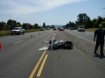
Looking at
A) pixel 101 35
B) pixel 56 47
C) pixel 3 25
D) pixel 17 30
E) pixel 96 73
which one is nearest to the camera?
pixel 96 73

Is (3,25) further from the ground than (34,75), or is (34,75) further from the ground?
(34,75)

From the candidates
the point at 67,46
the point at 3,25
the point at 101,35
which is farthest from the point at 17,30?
the point at 3,25

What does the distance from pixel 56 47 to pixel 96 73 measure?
10.2 meters

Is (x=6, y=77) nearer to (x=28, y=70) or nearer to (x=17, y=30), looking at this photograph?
(x=28, y=70)

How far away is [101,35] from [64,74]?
7.38 meters

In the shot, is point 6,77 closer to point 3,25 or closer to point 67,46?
point 67,46

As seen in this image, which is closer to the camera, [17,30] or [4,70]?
[4,70]

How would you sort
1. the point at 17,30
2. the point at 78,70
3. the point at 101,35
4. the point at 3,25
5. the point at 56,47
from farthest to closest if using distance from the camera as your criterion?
the point at 3,25 → the point at 17,30 → the point at 56,47 → the point at 101,35 → the point at 78,70

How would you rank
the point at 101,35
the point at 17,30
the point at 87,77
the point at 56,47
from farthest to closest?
the point at 17,30
the point at 56,47
the point at 101,35
the point at 87,77

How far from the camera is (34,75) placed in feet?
29.5

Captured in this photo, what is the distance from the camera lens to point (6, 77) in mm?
8703

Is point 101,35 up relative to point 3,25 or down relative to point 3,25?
up

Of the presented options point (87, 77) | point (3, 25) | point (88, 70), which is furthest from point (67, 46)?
point (3, 25)

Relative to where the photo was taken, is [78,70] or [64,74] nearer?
[64,74]
